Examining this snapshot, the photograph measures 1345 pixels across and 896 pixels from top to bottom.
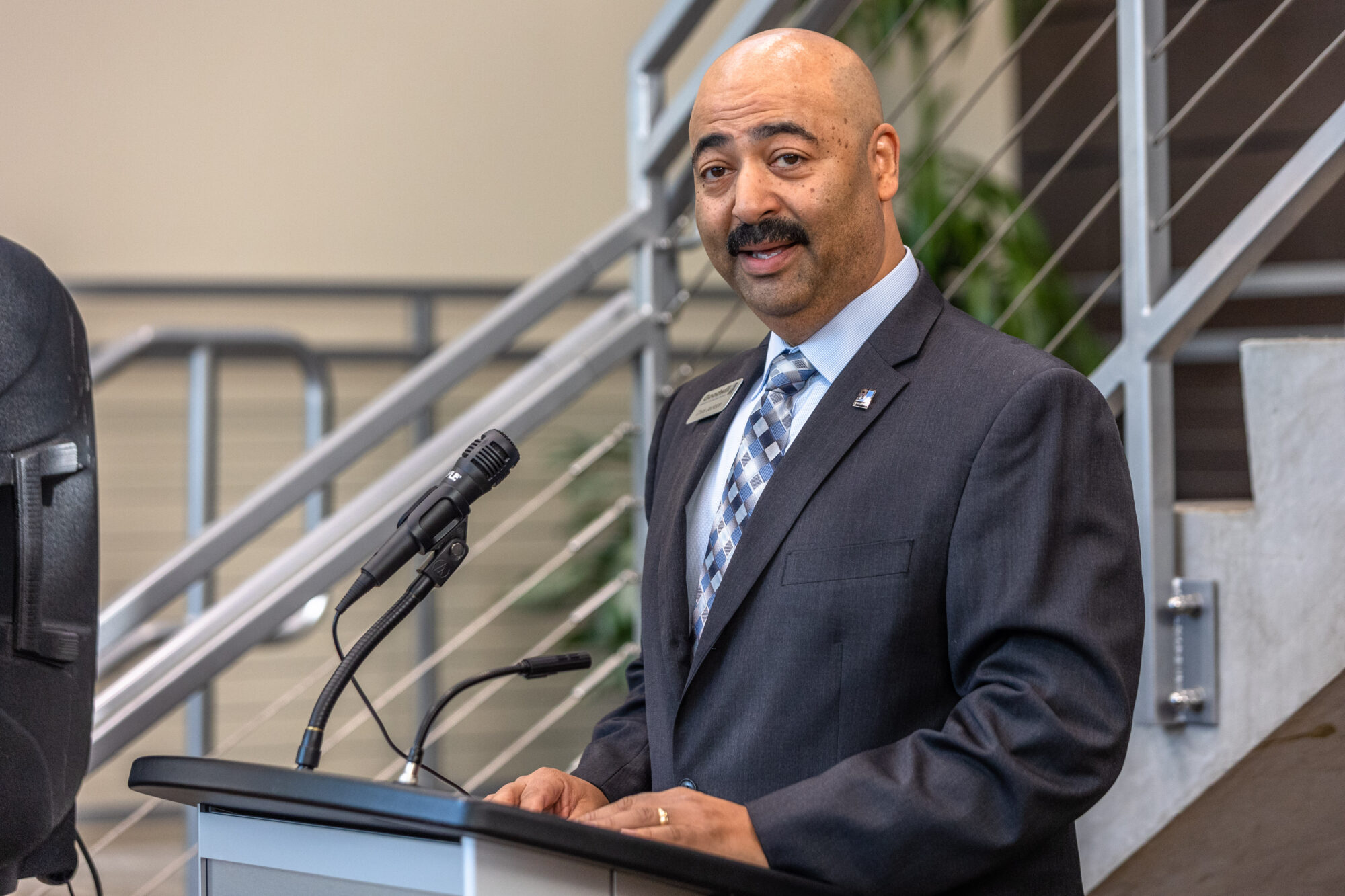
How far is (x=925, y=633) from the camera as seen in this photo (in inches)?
43.3

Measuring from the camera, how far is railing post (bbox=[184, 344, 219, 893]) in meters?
2.79

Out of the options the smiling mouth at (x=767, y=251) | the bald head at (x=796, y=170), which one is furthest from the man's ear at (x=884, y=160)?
the smiling mouth at (x=767, y=251)

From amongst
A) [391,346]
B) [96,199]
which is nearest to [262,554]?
[391,346]

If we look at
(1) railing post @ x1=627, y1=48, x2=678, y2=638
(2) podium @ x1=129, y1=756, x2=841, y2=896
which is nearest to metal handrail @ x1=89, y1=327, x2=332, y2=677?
(1) railing post @ x1=627, y1=48, x2=678, y2=638

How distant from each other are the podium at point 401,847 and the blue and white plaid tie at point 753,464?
0.37m

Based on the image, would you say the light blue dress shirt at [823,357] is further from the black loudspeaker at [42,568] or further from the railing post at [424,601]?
the railing post at [424,601]

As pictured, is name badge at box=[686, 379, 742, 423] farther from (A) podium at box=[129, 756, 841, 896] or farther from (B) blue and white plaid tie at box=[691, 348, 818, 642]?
(A) podium at box=[129, 756, 841, 896]

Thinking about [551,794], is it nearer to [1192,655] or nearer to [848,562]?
[848,562]

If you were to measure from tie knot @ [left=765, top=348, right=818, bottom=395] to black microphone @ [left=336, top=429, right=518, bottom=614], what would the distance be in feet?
1.03

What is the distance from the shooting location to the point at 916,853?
0.97 metres

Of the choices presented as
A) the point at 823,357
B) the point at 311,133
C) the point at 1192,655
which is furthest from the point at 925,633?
the point at 311,133

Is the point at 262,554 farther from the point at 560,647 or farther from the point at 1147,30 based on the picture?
the point at 1147,30

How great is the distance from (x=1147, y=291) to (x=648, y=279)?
2.48 ft

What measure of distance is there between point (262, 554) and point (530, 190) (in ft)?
4.87
